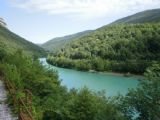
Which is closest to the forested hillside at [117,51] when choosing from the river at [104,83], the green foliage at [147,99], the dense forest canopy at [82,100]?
the river at [104,83]

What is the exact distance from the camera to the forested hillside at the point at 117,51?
12950cm

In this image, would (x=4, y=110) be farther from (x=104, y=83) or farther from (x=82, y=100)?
(x=104, y=83)

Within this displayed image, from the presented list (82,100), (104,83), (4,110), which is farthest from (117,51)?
(4,110)

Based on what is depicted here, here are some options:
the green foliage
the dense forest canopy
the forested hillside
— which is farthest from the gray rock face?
the forested hillside

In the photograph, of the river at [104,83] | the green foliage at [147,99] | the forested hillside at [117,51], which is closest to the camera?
the green foliage at [147,99]

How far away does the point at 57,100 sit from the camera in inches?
945

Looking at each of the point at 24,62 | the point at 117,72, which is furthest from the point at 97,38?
the point at 24,62

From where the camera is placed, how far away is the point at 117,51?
14700 cm

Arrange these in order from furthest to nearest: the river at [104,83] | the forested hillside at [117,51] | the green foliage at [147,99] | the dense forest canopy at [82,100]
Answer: the forested hillside at [117,51] < the river at [104,83] < the dense forest canopy at [82,100] < the green foliage at [147,99]

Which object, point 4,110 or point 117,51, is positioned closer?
point 4,110

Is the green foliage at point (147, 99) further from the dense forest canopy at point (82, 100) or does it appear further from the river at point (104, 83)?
the river at point (104, 83)

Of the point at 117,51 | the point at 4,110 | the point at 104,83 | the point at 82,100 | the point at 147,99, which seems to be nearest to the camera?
the point at 147,99

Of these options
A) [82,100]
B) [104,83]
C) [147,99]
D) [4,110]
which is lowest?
[104,83]

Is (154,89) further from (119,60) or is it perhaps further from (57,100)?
(119,60)
